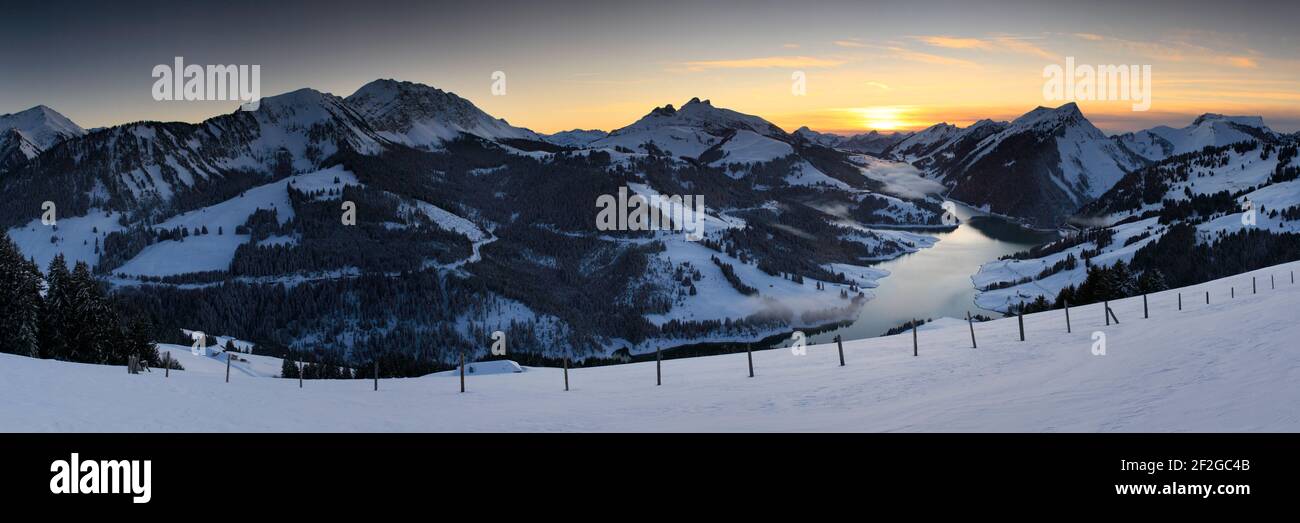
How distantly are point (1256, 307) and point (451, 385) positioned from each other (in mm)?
41647

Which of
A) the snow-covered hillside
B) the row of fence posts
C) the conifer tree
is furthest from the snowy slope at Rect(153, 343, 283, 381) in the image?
the snow-covered hillside

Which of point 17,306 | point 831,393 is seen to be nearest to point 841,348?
point 831,393

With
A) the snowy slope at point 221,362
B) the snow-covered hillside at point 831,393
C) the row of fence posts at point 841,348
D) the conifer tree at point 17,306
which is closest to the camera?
the snow-covered hillside at point 831,393

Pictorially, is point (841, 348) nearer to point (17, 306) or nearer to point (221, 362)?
point (17, 306)

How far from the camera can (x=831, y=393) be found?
26906mm

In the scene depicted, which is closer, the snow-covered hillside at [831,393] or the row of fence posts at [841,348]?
the snow-covered hillside at [831,393]

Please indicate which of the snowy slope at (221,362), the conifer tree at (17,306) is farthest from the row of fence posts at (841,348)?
the snowy slope at (221,362)

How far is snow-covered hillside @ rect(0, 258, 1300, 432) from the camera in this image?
740 inches

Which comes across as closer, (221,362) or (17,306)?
(17,306)

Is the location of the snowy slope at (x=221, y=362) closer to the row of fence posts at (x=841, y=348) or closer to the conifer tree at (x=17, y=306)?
the conifer tree at (x=17, y=306)

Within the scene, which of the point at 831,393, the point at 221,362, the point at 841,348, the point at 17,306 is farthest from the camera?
the point at 221,362

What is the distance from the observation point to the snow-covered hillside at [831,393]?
61.7 feet
